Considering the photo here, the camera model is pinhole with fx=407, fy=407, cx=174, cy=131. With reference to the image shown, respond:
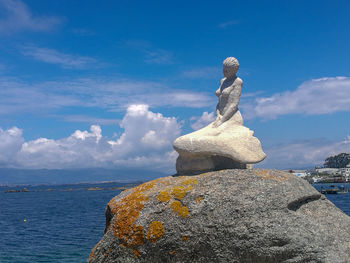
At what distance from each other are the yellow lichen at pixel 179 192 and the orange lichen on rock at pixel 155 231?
2.61ft

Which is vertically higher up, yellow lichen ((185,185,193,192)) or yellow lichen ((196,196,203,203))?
yellow lichen ((185,185,193,192))

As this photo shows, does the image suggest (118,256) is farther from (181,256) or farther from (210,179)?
(210,179)

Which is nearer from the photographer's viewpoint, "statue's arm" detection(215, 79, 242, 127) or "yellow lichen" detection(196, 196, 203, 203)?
"yellow lichen" detection(196, 196, 203, 203)

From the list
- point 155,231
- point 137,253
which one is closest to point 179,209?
point 155,231

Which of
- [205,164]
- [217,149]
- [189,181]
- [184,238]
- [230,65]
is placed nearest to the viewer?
[184,238]

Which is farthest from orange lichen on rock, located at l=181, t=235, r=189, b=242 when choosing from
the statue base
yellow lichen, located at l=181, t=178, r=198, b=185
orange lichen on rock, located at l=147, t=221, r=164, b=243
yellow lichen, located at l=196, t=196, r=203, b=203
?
the statue base

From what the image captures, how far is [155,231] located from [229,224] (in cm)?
177

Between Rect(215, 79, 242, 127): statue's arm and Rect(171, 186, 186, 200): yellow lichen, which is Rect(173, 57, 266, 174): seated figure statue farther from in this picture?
Rect(171, 186, 186, 200): yellow lichen

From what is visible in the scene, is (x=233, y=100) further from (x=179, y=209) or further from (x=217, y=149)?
(x=179, y=209)

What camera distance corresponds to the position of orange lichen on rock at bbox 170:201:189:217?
9750mm

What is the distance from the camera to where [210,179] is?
10.3 metres

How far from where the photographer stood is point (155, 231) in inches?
383

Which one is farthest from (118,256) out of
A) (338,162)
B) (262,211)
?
(338,162)

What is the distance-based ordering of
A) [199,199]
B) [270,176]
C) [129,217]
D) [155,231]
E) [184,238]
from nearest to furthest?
[184,238]
[155,231]
[199,199]
[129,217]
[270,176]
